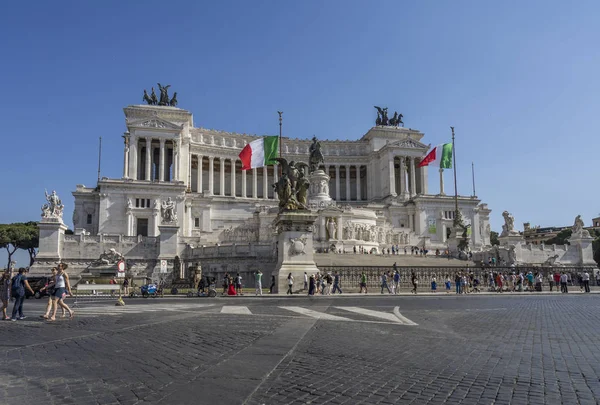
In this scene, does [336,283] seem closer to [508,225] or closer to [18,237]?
[508,225]

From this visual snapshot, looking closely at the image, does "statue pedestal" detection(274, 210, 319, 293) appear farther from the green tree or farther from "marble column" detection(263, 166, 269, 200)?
the green tree

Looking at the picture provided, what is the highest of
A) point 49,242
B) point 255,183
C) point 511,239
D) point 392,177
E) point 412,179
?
point 392,177

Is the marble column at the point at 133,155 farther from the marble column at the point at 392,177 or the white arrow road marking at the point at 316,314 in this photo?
the white arrow road marking at the point at 316,314

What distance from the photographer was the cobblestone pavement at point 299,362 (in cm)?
593

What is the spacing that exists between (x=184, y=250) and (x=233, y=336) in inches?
1559

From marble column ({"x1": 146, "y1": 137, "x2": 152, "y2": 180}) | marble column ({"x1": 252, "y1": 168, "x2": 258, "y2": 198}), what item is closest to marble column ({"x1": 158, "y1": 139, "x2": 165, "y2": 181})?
marble column ({"x1": 146, "y1": 137, "x2": 152, "y2": 180})

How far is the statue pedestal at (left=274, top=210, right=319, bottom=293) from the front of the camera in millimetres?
26359

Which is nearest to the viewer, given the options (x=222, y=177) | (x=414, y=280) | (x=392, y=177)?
(x=414, y=280)

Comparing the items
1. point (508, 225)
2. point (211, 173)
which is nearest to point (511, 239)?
point (508, 225)

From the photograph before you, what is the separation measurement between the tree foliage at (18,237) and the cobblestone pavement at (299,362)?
79.2m

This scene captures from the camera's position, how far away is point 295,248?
26531 mm

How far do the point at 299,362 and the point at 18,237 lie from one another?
289ft

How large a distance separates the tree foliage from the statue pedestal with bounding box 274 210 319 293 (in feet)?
226

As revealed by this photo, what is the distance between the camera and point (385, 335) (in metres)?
11.2
